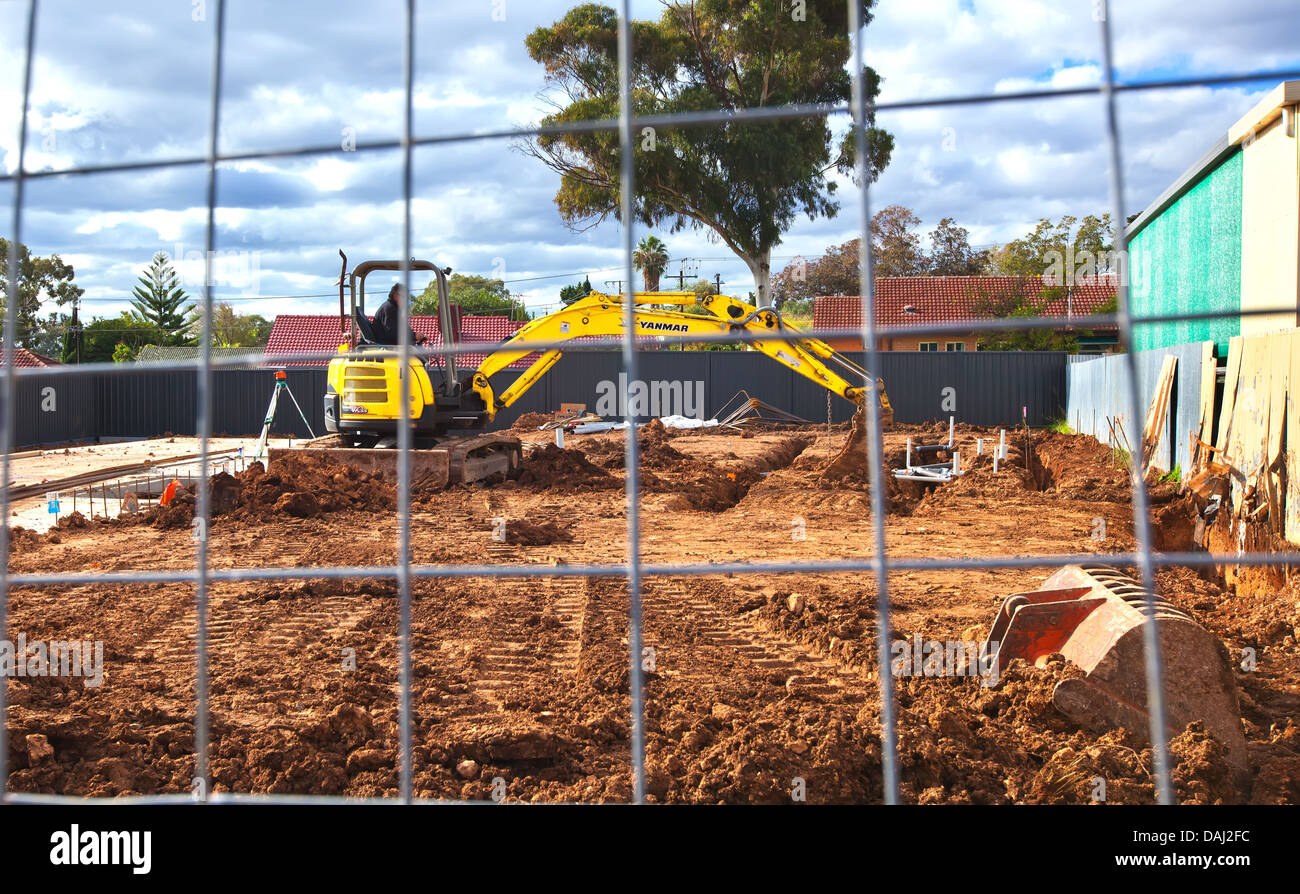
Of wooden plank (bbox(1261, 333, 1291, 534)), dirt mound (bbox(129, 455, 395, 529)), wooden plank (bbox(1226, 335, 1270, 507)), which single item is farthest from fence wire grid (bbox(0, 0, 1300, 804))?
dirt mound (bbox(129, 455, 395, 529))

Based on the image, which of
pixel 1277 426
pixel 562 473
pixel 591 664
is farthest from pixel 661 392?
pixel 591 664

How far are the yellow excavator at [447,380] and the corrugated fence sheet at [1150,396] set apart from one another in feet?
10.6

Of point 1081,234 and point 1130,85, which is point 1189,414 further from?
point 1081,234

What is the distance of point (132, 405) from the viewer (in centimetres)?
2470

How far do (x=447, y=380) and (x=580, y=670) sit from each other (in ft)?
24.5

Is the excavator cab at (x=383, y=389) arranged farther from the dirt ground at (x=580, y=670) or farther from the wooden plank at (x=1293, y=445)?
the wooden plank at (x=1293, y=445)

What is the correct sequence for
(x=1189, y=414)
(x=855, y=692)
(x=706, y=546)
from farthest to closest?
Answer: 1. (x=1189, y=414)
2. (x=706, y=546)
3. (x=855, y=692)

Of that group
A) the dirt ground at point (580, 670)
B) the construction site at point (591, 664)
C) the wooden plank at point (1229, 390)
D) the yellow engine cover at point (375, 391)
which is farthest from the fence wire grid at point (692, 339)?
the yellow engine cover at point (375, 391)

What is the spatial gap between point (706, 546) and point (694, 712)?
464cm

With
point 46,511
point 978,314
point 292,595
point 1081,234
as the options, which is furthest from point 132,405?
point 1081,234

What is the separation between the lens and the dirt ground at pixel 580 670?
3672mm

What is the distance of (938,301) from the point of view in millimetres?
29391

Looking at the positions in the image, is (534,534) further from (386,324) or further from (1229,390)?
(1229,390)

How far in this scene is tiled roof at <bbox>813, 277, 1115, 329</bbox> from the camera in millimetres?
26828
